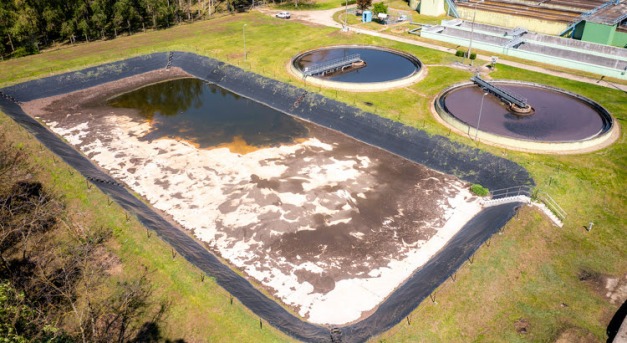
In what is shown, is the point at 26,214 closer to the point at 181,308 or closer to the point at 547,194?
the point at 181,308

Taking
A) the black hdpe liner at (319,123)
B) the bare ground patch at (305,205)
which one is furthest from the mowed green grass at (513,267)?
the bare ground patch at (305,205)

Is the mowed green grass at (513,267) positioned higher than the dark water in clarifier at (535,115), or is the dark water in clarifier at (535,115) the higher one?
the dark water in clarifier at (535,115)

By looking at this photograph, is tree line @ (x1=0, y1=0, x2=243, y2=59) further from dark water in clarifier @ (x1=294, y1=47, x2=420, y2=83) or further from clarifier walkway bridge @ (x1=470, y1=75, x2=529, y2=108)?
clarifier walkway bridge @ (x1=470, y1=75, x2=529, y2=108)

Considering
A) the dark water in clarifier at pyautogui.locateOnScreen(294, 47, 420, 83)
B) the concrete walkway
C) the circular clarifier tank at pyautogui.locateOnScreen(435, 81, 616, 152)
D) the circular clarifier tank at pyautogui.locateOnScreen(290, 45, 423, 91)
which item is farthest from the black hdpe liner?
the concrete walkway

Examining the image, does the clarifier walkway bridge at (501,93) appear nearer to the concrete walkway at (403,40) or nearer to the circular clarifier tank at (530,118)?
the circular clarifier tank at (530,118)

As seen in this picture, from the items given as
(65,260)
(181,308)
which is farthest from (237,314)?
(65,260)

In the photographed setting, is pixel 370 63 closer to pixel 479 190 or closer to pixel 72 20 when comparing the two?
pixel 479 190
